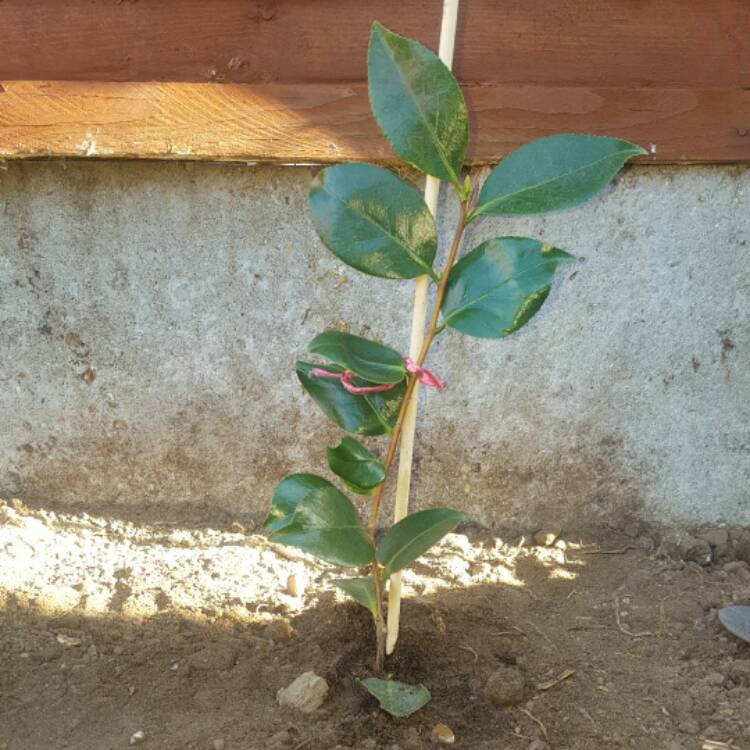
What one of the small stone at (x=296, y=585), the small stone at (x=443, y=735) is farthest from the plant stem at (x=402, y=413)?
the small stone at (x=296, y=585)

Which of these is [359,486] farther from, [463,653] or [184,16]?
[184,16]

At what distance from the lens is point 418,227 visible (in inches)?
44.8

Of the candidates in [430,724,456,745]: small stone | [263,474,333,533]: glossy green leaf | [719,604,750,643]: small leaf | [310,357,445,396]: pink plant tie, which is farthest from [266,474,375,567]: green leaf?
[719,604,750,643]: small leaf

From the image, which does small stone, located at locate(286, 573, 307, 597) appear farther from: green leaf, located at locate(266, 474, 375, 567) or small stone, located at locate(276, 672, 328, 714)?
green leaf, located at locate(266, 474, 375, 567)

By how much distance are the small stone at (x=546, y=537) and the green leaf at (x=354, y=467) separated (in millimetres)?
608

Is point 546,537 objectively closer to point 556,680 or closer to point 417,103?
point 556,680

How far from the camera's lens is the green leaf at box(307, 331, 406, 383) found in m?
1.07

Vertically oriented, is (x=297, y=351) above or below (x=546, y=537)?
above

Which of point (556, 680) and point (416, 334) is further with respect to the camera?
point (556, 680)

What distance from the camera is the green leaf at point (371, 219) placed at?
1.12m

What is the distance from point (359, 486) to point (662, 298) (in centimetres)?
75

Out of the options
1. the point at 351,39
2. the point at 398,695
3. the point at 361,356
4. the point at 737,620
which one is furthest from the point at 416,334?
the point at 737,620

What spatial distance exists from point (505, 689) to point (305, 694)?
0.28 m

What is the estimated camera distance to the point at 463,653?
1338mm
